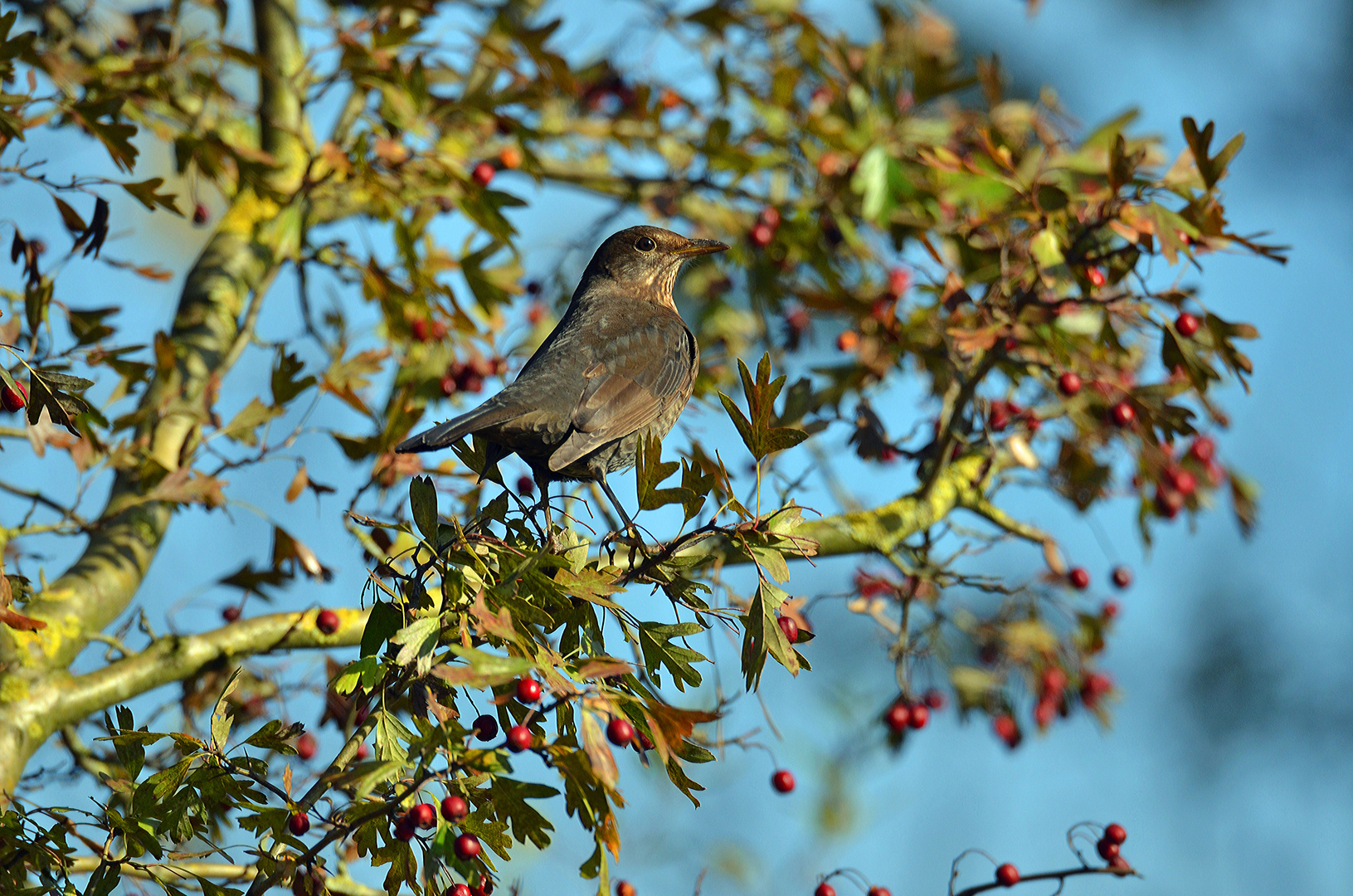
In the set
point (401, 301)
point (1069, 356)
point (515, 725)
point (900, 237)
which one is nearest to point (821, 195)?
point (900, 237)

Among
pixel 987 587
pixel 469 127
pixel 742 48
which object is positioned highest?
pixel 742 48

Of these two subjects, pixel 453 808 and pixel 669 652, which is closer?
pixel 453 808

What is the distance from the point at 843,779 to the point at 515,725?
4.20m

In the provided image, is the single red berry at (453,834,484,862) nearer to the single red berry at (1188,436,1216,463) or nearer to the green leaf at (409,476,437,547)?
the green leaf at (409,476,437,547)

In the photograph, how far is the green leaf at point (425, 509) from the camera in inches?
81.8

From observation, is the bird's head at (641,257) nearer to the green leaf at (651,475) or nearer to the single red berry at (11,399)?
the green leaf at (651,475)

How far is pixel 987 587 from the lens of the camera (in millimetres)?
3068

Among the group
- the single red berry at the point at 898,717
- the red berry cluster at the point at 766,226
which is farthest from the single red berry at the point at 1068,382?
the red berry cluster at the point at 766,226

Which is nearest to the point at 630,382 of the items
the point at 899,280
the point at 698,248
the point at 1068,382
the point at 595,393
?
the point at 595,393

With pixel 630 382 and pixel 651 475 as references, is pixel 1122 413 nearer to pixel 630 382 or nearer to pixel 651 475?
pixel 630 382

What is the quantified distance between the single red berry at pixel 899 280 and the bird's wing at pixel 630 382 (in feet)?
3.68

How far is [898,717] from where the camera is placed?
368cm

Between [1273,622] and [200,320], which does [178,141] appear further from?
[1273,622]

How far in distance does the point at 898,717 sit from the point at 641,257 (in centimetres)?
197
